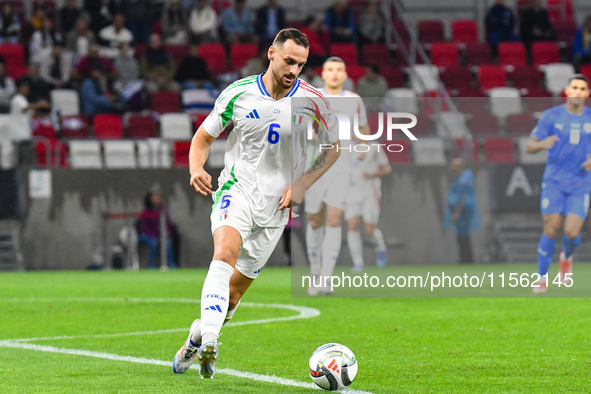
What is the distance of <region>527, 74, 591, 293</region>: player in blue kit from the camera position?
1037 cm

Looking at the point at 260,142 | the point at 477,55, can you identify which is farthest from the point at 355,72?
the point at 260,142

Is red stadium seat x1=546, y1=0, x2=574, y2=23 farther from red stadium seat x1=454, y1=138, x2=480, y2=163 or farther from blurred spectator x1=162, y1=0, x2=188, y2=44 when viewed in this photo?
blurred spectator x1=162, y1=0, x2=188, y2=44

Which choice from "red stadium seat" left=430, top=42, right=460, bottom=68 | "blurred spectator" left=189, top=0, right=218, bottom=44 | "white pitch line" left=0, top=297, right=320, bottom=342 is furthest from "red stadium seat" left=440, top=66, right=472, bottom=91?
"white pitch line" left=0, top=297, right=320, bottom=342

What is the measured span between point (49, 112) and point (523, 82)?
1033cm

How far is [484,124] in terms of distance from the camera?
17734 millimetres

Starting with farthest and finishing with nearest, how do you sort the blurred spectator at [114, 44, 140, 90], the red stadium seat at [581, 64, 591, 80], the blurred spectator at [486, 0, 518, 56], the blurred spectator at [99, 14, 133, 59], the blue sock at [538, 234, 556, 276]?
the blurred spectator at [486, 0, 518, 56] → the red stadium seat at [581, 64, 591, 80] → the blurred spectator at [99, 14, 133, 59] → the blurred spectator at [114, 44, 140, 90] → the blue sock at [538, 234, 556, 276]

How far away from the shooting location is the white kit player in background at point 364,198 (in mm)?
11547

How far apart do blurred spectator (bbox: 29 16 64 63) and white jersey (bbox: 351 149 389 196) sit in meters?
9.69

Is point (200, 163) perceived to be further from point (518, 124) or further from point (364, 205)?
point (518, 124)

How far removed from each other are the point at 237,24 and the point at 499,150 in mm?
7388

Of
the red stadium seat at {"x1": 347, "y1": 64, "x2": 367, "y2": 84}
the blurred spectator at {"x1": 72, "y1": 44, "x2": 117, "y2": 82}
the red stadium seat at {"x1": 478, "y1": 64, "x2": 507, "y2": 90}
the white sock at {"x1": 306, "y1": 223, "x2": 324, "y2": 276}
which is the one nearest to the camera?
the white sock at {"x1": 306, "y1": 223, "x2": 324, "y2": 276}

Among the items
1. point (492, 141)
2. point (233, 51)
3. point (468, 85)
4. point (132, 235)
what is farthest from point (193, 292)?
point (468, 85)

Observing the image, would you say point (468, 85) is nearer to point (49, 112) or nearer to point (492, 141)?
point (492, 141)

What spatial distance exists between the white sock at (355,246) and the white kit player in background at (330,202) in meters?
1.17
